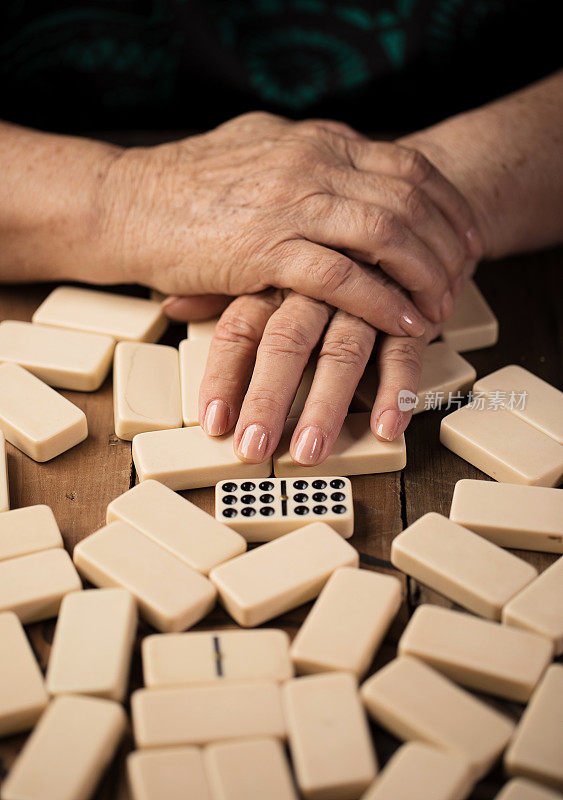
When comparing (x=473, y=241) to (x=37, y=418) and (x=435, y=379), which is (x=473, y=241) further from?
(x=37, y=418)

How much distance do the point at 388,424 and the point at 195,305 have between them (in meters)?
0.61

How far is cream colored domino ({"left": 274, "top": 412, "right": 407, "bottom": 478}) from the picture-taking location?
67.3 inches

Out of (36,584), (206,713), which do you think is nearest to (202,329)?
(36,584)

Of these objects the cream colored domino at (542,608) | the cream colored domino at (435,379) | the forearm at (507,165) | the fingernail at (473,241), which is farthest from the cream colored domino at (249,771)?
the forearm at (507,165)

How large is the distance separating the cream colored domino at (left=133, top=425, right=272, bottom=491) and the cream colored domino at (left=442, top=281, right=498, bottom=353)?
60cm

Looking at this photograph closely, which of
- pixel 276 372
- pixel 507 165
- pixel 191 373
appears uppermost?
pixel 507 165

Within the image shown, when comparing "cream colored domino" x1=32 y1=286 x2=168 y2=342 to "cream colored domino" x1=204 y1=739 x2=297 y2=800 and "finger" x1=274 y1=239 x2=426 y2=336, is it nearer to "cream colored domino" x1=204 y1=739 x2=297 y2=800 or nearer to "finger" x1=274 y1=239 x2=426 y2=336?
"finger" x1=274 y1=239 x2=426 y2=336

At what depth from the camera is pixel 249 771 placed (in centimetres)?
121

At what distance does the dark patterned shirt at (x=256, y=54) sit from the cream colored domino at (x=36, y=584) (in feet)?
4.78

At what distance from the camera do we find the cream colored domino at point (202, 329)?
2.04m

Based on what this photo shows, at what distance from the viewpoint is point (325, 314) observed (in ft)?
6.10

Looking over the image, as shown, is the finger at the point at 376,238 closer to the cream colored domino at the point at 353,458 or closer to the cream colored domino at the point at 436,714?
the cream colored domino at the point at 353,458

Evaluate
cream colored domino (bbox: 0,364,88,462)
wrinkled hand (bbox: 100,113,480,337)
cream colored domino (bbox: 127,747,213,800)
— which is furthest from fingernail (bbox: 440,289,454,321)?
cream colored domino (bbox: 127,747,213,800)

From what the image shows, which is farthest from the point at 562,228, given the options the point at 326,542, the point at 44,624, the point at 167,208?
the point at 44,624
